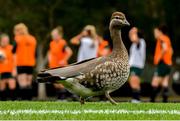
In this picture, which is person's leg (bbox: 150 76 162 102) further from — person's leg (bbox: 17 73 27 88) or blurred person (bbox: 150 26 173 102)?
person's leg (bbox: 17 73 27 88)

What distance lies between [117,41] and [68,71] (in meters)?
1.10

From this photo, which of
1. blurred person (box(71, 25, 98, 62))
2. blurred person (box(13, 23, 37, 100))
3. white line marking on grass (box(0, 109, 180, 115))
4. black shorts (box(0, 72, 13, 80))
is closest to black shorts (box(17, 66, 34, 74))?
blurred person (box(13, 23, 37, 100))

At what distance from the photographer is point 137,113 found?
11508 millimetres

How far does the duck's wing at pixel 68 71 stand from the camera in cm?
1225

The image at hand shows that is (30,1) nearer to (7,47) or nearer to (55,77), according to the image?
(7,47)

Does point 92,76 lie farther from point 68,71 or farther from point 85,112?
point 85,112

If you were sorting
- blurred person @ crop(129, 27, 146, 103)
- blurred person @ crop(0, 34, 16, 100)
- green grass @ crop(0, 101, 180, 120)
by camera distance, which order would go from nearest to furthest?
1. green grass @ crop(0, 101, 180, 120)
2. blurred person @ crop(129, 27, 146, 103)
3. blurred person @ crop(0, 34, 16, 100)

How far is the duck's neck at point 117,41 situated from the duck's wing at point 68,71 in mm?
354

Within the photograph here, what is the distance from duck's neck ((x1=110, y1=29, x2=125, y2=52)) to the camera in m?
13.0

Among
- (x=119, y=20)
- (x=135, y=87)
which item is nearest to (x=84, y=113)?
(x=119, y=20)

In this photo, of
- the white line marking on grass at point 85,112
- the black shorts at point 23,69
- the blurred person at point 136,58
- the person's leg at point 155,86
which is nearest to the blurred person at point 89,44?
the blurred person at point 136,58

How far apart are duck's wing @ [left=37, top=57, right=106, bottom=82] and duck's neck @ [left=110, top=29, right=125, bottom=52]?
0.35 meters

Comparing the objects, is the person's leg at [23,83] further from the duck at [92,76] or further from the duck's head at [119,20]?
the duck at [92,76]

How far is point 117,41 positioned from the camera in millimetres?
13125
